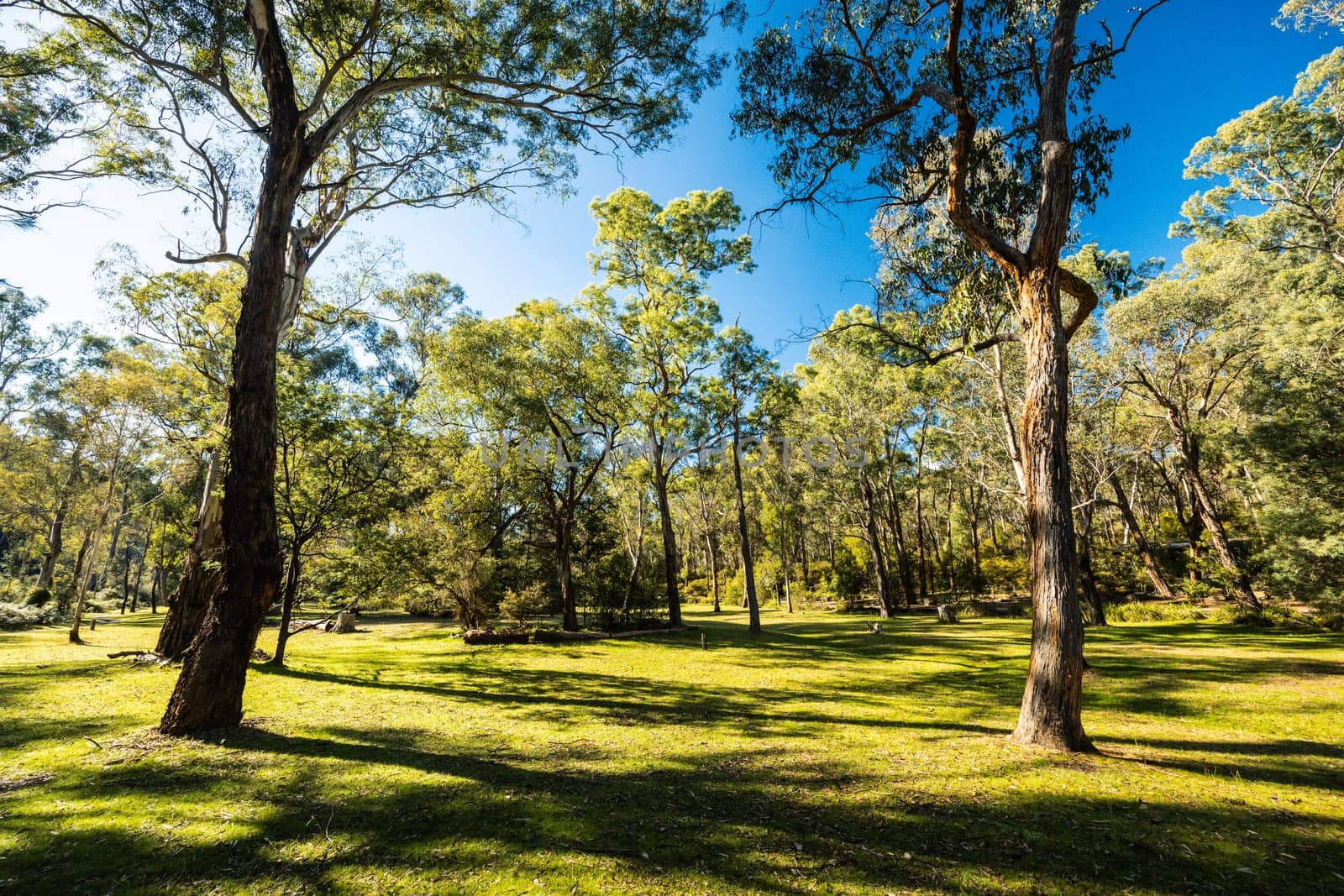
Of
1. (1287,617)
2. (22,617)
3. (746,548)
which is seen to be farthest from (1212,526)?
(22,617)

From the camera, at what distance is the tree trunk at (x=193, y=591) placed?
9078mm

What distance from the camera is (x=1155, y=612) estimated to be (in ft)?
59.6

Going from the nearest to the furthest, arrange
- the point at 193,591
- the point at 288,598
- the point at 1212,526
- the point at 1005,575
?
the point at 193,591, the point at 288,598, the point at 1212,526, the point at 1005,575

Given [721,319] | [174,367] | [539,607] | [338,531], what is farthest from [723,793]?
[174,367]

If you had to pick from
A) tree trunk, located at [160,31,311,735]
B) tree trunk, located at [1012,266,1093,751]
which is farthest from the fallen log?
tree trunk, located at [1012,266,1093,751]

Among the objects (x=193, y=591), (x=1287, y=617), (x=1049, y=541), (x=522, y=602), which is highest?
(x=1049, y=541)

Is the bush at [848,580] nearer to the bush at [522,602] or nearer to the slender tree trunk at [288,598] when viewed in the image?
the bush at [522,602]

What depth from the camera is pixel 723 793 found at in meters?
4.14

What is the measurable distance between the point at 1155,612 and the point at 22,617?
40.8 metres

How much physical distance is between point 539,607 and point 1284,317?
24772mm

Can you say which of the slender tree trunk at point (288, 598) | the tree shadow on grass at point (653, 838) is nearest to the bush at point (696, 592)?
the slender tree trunk at point (288, 598)

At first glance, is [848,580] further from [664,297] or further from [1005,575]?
[664,297]

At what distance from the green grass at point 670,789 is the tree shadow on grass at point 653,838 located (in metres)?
0.02

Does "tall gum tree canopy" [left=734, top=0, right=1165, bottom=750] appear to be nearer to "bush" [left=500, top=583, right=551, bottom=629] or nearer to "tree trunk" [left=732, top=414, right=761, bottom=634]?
"tree trunk" [left=732, top=414, right=761, bottom=634]
